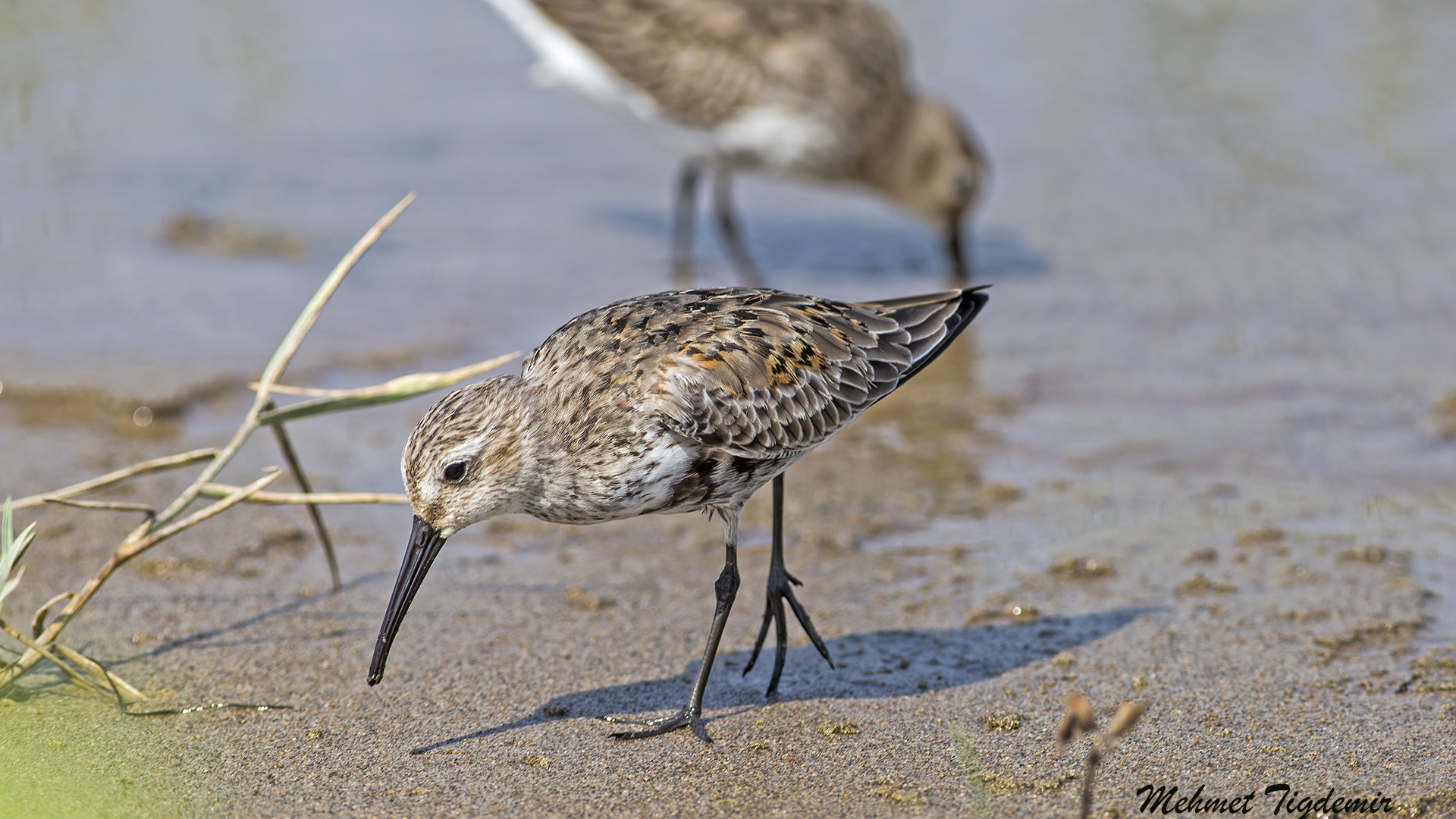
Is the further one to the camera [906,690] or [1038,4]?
[1038,4]

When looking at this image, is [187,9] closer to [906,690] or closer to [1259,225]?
[1259,225]

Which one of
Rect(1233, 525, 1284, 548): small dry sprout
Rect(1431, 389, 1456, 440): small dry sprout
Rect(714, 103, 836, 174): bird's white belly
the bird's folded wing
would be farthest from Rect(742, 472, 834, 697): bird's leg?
Rect(714, 103, 836, 174): bird's white belly

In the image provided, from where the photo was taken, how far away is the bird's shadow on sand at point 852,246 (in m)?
10.0

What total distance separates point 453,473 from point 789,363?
126 cm

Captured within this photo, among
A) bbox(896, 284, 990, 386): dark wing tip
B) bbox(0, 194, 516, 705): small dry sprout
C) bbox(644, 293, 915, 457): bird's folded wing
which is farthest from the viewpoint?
bbox(896, 284, 990, 386): dark wing tip

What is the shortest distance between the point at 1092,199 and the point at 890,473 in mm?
4458

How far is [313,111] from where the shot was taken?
11688mm

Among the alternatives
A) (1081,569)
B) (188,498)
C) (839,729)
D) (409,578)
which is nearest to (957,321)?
(1081,569)

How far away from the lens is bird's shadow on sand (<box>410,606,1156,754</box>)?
4.88 m

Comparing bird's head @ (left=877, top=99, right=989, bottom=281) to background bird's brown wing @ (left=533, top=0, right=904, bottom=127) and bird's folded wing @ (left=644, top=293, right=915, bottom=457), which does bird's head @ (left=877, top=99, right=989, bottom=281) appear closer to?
background bird's brown wing @ (left=533, top=0, right=904, bottom=127)

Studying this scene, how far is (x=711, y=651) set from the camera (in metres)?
4.82

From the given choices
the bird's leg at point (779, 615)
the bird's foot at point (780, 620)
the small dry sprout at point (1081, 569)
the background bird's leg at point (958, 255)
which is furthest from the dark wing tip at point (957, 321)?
the background bird's leg at point (958, 255)

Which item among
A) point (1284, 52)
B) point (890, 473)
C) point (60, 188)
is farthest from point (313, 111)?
point (1284, 52)

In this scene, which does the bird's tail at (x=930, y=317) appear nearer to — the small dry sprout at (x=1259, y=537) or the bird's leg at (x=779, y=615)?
the bird's leg at (x=779, y=615)
